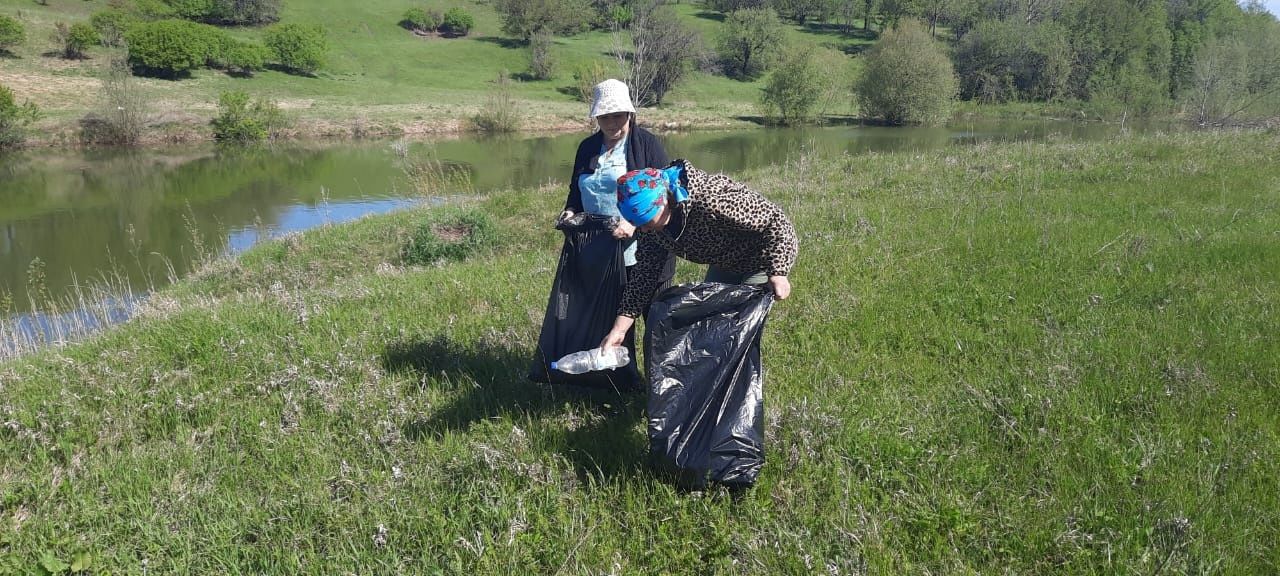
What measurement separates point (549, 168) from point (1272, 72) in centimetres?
3625

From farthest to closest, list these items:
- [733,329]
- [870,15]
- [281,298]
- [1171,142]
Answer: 1. [870,15]
2. [1171,142]
3. [281,298]
4. [733,329]

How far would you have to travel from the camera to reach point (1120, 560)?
2.71 metres

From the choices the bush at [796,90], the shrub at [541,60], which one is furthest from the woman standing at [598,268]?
the shrub at [541,60]

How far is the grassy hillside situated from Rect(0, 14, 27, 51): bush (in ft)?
2.22

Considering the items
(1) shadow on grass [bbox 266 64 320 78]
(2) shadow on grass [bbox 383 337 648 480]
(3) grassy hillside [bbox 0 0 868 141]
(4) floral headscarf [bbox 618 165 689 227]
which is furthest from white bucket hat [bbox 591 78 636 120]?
(1) shadow on grass [bbox 266 64 320 78]

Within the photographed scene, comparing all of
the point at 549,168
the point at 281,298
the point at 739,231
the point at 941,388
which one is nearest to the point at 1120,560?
the point at 941,388

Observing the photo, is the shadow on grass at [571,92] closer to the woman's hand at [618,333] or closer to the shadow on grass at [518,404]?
the shadow on grass at [518,404]

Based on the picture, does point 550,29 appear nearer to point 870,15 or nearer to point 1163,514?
point 870,15

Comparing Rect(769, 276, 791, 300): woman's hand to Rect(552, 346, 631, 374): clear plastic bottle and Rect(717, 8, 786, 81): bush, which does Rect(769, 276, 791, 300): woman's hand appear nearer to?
Rect(552, 346, 631, 374): clear plastic bottle

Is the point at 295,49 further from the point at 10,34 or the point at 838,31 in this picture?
the point at 838,31

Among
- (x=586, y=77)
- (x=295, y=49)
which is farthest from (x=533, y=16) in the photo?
(x=295, y=49)

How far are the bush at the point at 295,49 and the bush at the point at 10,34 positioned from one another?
1589cm

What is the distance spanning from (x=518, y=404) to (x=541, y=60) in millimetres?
68405

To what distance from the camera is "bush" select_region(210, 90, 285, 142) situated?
35531 millimetres
